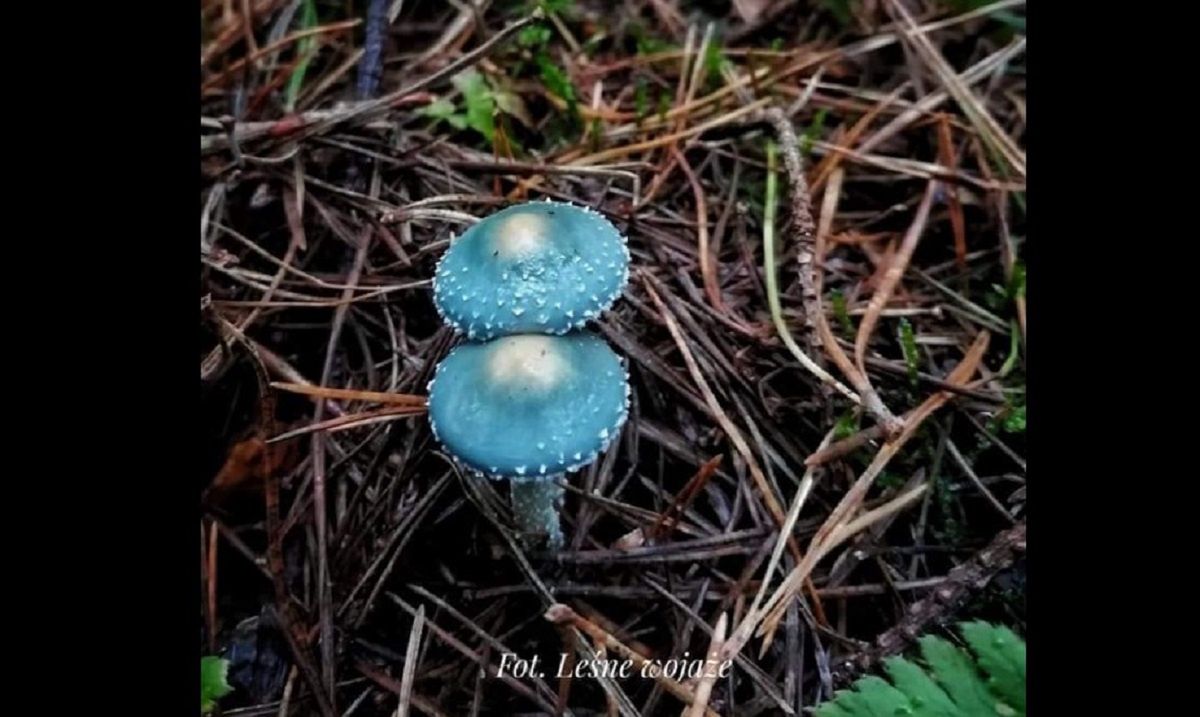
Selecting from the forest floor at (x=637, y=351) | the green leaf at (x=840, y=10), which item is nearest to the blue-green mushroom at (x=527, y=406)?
the forest floor at (x=637, y=351)

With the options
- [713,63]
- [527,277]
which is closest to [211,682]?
[527,277]

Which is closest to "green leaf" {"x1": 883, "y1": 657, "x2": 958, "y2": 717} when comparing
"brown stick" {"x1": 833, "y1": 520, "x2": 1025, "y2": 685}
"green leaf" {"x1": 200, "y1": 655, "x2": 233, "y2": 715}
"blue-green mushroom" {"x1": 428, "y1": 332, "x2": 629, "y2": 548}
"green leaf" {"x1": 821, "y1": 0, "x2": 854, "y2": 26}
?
"brown stick" {"x1": 833, "y1": 520, "x2": 1025, "y2": 685}

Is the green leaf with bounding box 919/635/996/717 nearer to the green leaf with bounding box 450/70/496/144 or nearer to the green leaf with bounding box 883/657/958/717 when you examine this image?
the green leaf with bounding box 883/657/958/717

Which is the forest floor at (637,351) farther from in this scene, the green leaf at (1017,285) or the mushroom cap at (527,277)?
the mushroom cap at (527,277)

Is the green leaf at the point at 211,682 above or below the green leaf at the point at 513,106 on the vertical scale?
below

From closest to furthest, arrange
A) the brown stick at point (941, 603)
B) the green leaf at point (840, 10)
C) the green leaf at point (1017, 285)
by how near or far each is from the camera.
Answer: the brown stick at point (941, 603), the green leaf at point (1017, 285), the green leaf at point (840, 10)

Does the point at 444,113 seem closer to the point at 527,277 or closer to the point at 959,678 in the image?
the point at 527,277
